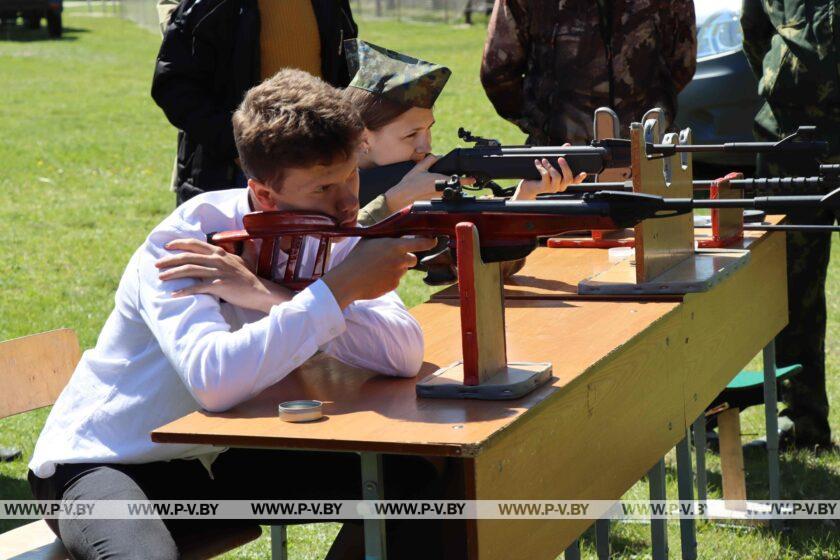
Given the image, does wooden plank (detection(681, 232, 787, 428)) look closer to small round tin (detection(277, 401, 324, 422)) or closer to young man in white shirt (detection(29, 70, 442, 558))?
young man in white shirt (detection(29, 70, 442, 558))

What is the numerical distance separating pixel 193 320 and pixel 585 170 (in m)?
1.52

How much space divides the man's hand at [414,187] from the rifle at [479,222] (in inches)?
40.6

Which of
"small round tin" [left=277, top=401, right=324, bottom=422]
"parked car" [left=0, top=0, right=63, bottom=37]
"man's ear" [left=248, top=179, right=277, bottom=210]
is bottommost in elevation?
"small round tin" [left=277, top=401, right=324, bottom=422]

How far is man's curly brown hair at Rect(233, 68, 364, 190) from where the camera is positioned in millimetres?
2463

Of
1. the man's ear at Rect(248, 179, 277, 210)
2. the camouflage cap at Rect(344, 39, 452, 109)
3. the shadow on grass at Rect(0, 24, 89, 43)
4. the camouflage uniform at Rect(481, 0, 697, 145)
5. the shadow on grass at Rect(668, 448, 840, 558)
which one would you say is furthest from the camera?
the shadow on grass at Rect(0, 24, 89, 43)

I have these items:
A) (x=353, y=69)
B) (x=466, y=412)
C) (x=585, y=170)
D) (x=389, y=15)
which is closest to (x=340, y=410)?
(x=466, y=412)

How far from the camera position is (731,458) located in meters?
4.35

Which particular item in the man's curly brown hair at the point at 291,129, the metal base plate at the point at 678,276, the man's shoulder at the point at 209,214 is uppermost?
the man's curly brown hair at the point at 291,129

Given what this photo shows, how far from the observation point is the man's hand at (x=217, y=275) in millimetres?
2420

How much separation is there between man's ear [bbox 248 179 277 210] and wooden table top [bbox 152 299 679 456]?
0.35 meters

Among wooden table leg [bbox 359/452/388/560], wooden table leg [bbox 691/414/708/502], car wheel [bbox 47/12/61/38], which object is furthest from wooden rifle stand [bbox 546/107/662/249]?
car wheel [bbox 47/12/61/38]

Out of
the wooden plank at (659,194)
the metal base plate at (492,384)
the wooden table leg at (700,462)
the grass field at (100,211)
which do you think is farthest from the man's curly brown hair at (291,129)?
the wooden table leg at (700,462)

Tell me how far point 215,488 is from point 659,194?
1.40m

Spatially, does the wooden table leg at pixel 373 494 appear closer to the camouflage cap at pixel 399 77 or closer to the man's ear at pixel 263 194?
the man's ear at pixel 263 194
